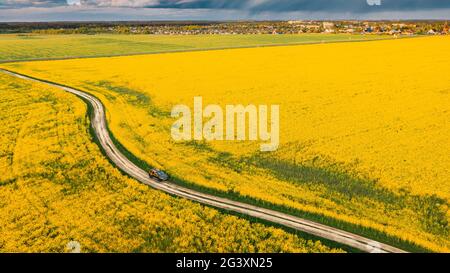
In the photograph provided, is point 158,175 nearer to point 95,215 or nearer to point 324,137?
point 95,215

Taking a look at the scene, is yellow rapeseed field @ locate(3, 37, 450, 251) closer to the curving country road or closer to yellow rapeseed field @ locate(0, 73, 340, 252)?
the curving country road

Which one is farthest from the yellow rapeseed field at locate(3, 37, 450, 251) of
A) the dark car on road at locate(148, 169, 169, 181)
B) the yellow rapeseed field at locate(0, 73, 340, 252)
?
the yellow rapeseed field at locate(0, 73, 340, 252)

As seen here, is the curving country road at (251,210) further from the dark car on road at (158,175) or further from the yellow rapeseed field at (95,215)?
the yellow rapeseed field at (95,215)

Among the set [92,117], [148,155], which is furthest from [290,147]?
[92,117]

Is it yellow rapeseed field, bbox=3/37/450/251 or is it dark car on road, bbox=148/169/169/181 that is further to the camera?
dark car on road, bbox=148/169/169/181

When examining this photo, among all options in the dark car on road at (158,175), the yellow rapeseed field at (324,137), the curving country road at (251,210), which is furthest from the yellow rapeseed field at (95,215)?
the yellow rapeseed field at (324,137)
